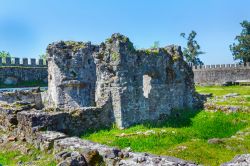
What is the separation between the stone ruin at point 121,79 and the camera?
Answer: 67.3 feet

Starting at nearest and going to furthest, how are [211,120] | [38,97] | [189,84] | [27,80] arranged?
[211,120] → [189,84] → [38,97] → [27,80]

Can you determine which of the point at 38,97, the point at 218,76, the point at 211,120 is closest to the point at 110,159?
the point at 211,120

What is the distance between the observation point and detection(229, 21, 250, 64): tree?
242ft

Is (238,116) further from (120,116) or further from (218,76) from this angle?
(218,76)

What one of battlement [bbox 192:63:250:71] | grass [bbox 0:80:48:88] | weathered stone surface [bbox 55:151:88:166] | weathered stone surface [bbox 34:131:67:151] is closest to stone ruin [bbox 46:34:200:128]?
weathered stone surface [bbox 34:131:67:151]

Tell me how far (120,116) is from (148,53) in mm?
4753

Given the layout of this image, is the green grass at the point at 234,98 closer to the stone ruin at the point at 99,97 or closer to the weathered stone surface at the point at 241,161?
the stone ruin at the point at 99,97

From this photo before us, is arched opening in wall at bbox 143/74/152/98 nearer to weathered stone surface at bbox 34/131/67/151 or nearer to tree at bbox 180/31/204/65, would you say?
weathered stone surface at bbox 34/131/67/151

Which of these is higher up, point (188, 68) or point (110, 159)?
point (188, 68)

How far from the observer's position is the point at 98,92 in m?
21.3

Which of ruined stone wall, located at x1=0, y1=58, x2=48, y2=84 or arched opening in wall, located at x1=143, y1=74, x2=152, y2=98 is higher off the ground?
ruined stone wall, located at x1=0, y1=58, x2=48, y2=84

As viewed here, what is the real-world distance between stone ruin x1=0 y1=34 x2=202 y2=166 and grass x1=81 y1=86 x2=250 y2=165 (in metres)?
0.95

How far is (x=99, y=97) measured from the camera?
20.6m

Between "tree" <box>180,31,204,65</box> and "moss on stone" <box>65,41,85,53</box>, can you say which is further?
"tree" <box>180,31,204,65</box>
